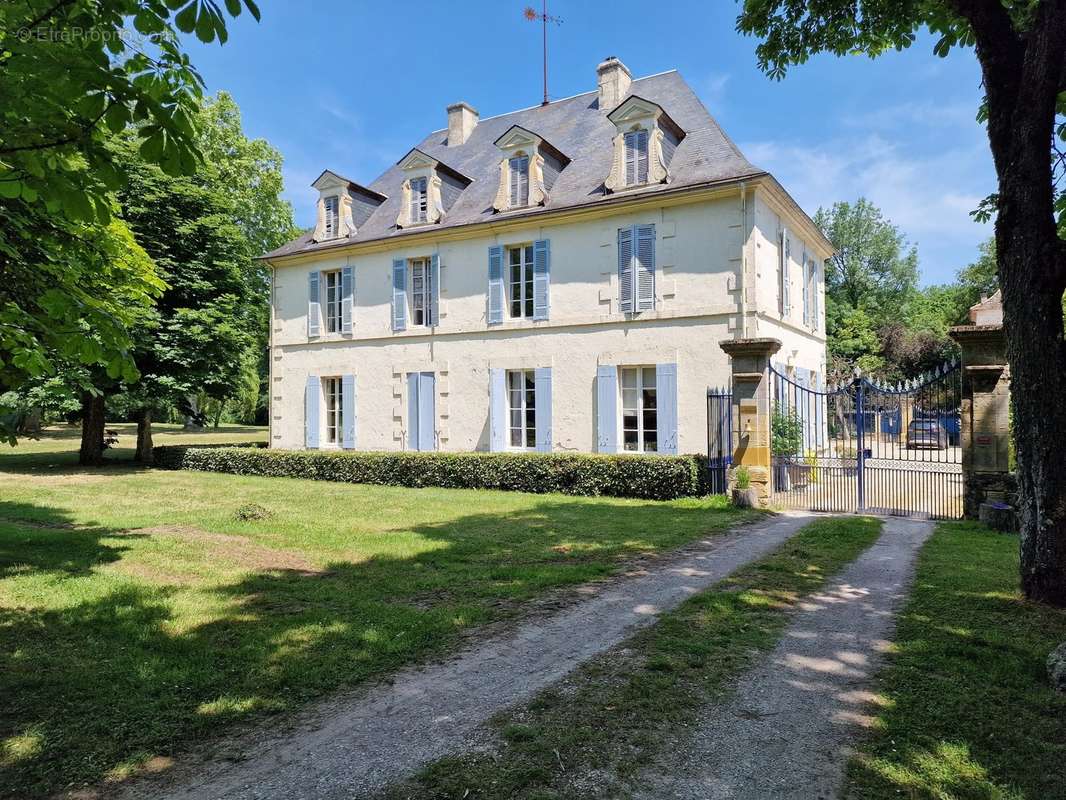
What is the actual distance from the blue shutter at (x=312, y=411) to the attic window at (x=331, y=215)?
13.2 feet

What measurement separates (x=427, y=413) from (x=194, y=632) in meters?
11.7

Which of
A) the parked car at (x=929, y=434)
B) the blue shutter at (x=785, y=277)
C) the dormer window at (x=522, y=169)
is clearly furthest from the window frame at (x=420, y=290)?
the parked car at (x=929, y=434)

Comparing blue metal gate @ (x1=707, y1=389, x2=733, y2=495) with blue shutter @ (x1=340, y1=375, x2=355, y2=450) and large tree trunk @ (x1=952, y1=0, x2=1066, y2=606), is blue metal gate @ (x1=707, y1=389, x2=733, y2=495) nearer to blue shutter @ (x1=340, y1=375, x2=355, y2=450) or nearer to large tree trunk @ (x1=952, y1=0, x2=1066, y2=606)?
large tree trunk @ (x1=952, y1=0, x2=1066, y2=606)

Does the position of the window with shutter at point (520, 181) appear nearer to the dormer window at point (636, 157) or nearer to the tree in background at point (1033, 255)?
the dormer window at point (636, 157)

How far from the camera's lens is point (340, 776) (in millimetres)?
2643

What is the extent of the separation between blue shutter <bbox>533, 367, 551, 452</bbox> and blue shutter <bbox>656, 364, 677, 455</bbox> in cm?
252

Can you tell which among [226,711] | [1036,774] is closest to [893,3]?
[1036,774]

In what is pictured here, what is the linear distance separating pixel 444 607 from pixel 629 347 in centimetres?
937

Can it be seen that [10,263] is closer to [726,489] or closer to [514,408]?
[726,489]

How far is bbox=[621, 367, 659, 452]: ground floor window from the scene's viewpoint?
529 inches

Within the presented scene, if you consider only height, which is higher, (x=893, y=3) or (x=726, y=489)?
(x=893, y=3)

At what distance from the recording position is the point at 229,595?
522cm

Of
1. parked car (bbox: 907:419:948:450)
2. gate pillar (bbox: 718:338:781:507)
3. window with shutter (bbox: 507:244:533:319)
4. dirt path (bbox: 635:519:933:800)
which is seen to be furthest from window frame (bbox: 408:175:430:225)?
dirt path (bbox: 635:519:933:800)

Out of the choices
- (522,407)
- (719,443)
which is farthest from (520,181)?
(719,443)
